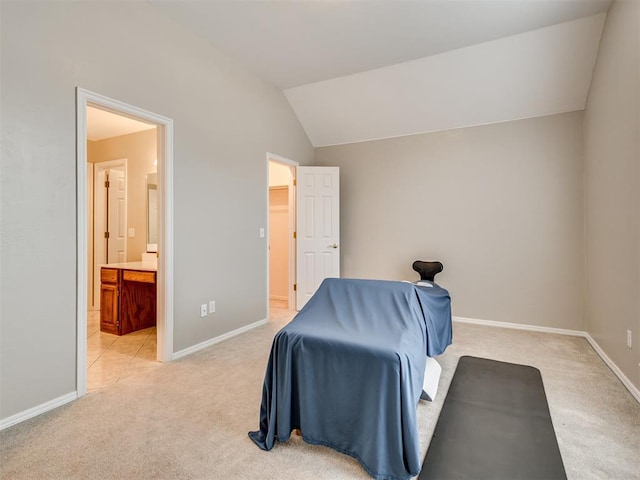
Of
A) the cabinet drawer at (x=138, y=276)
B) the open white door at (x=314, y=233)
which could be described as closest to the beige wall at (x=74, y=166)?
the cabinet drawer at (x=138, y=276)

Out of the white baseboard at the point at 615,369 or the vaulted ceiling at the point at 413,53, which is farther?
the vaulted ceiling at the point at 413,53

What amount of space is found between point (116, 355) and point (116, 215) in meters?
2.51

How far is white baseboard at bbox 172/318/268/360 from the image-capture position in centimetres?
306

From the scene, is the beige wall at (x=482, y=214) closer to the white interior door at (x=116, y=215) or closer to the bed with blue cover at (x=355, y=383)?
the bed with blue cover at (x=355, y=383)

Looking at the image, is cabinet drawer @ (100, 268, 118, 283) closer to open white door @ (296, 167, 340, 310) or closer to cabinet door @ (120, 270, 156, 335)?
cabinet door @ (120, 270, 156, 335)

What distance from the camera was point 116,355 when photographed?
3111mm

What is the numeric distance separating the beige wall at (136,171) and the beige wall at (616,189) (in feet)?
16.6

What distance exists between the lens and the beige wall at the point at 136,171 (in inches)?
183

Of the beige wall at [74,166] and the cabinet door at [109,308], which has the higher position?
the beige wall at [74,166]

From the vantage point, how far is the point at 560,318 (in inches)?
152

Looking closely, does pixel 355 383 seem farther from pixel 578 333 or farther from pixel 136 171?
pixel 136 171

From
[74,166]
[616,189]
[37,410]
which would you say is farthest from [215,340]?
[616,189]

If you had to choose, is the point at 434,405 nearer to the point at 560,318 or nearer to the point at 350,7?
the point at 560,318

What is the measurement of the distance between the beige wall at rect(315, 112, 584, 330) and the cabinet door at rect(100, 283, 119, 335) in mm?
3079
